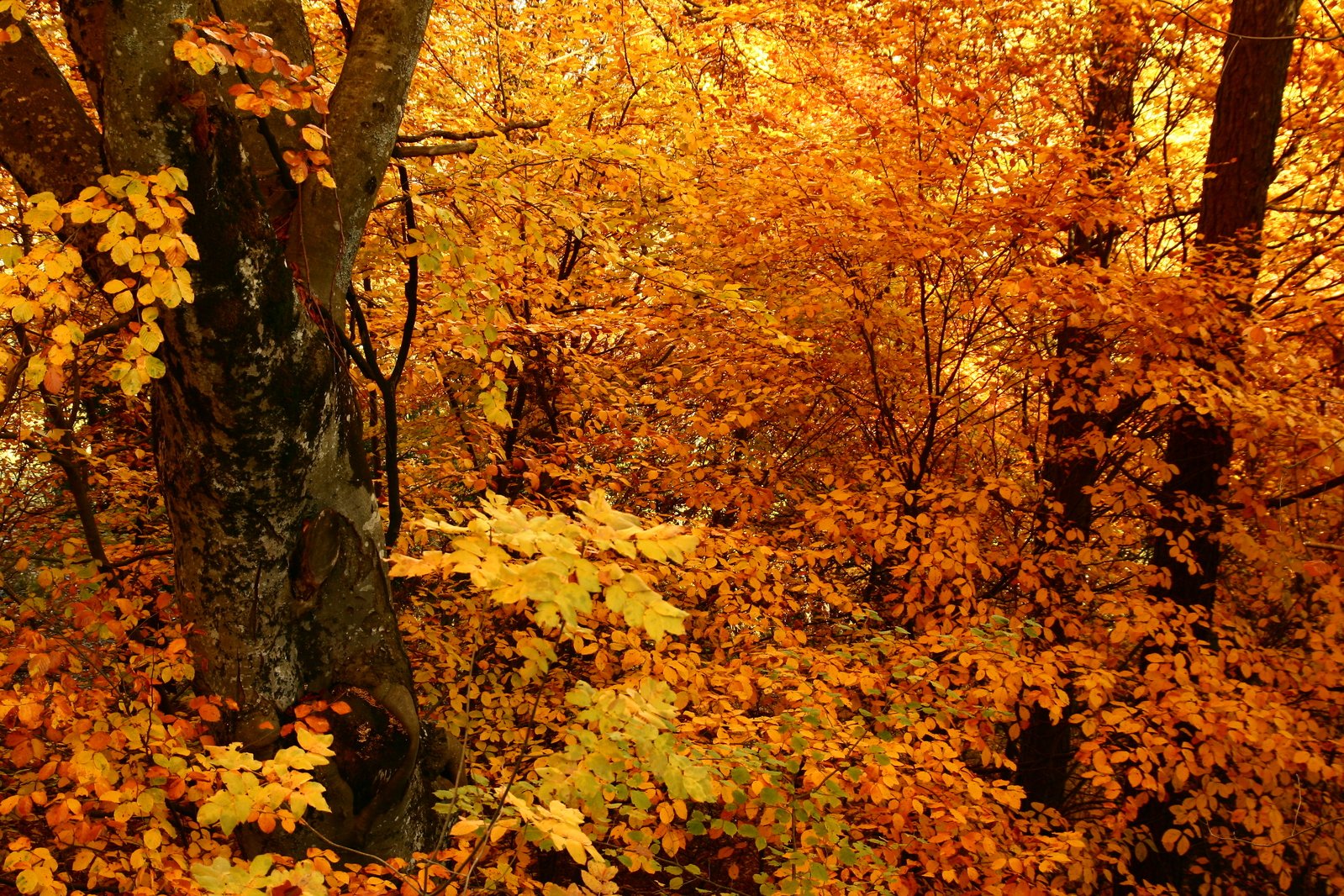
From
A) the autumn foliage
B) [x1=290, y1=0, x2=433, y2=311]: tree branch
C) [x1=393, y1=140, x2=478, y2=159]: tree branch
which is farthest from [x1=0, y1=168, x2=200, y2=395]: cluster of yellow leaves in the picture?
[x1=393, y1=140, x2=478, y2=159]: tree branch

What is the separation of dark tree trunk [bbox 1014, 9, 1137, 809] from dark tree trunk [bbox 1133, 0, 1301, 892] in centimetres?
60

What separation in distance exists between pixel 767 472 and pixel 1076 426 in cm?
265

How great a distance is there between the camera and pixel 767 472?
22.1ft

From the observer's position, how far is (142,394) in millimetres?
7520

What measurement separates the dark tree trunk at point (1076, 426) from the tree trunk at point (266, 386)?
14.8ft

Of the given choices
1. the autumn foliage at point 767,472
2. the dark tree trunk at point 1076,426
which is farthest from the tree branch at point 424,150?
the dark tree trunk at point 1076,426

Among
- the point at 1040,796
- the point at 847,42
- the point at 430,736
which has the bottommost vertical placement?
the point at 1040,796

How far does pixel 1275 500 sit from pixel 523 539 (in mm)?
6892

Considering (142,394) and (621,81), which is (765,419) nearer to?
(621,81)

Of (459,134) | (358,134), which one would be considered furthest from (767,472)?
(358,134)

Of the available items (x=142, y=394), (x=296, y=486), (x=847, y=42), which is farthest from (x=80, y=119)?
(x=847, y=42)

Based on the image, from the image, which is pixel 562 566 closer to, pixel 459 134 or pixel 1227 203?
pixel 459 134

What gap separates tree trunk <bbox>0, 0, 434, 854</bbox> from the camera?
2.64 metres

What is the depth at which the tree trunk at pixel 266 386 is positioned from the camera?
2637mm
